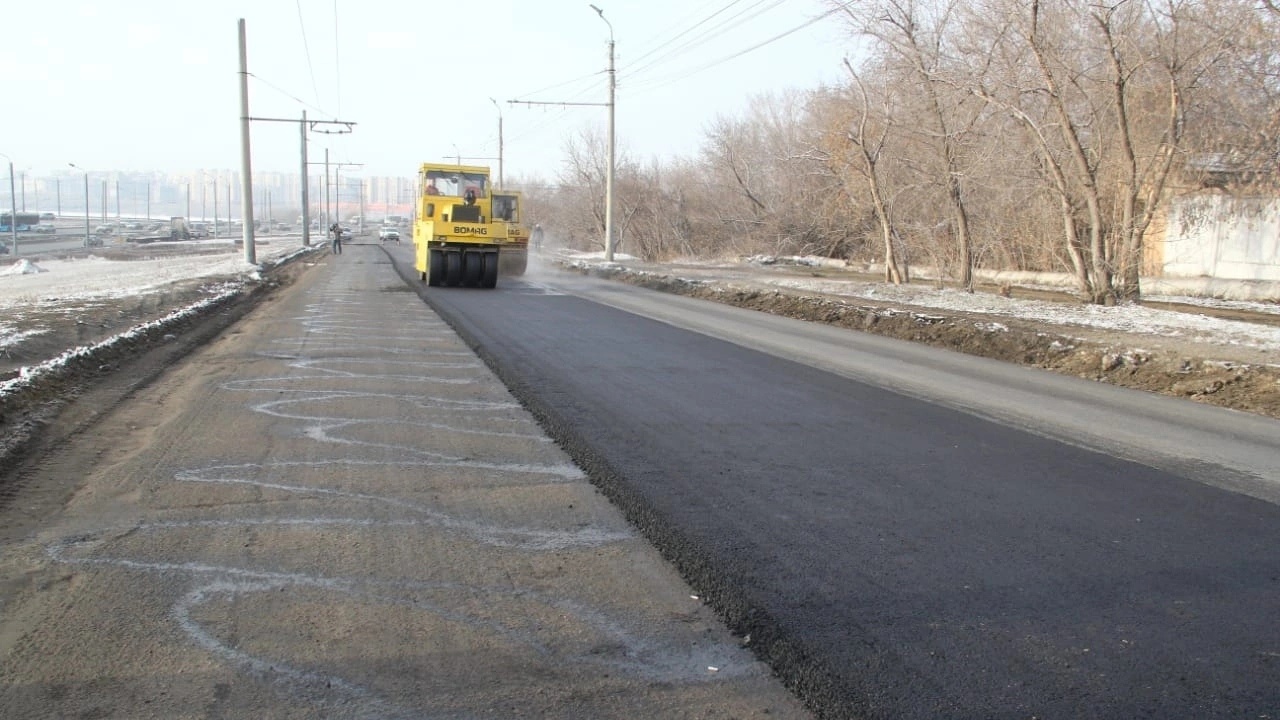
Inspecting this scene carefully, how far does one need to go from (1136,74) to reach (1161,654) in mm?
19395

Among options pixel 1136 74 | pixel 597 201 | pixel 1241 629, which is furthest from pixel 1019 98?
pixel 597 201

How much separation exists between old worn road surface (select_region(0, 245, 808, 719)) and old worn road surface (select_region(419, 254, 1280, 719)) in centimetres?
40

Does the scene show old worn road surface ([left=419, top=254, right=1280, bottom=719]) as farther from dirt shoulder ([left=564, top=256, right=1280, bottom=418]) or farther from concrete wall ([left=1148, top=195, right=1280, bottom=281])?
concrete wall ([left=1148, top=195, right=1280, bottom=281])

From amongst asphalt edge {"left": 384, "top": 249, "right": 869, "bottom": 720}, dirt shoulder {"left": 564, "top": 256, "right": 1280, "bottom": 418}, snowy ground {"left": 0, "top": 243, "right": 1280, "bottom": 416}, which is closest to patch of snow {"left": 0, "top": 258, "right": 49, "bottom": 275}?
snowy ground {"left": 0, "top": 243, "right": 1280, "bottom": 416}

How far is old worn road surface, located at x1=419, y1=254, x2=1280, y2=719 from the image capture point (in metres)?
3.75

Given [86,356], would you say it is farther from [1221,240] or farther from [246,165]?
[1221,240]

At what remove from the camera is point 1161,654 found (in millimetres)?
3947

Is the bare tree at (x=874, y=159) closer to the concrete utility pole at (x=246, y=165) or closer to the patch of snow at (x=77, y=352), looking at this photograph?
the patch of snow at (x=77, y=352)

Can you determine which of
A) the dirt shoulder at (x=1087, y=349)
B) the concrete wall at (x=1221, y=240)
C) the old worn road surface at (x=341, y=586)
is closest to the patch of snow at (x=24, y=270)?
the dirt shoulder at (x=1087, y=349)

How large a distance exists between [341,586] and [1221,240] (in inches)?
1121

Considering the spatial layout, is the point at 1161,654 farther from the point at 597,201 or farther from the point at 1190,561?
the point at 597,201

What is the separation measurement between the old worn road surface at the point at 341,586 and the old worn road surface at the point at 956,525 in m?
0.40

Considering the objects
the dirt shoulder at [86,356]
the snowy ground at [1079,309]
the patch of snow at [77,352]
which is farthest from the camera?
the snowy ground at [1079,309]

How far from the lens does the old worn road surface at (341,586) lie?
353 cm
